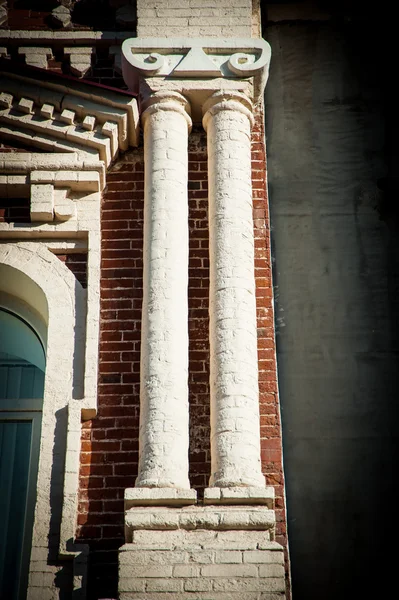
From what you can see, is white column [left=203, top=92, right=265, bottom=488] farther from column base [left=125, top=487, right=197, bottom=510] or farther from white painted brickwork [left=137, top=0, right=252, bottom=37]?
white painted brickwork [left=137, top=0, right=252, bottom=37]

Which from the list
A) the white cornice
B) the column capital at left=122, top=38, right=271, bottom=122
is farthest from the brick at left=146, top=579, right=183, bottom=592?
the column capital at left=122, top=38, right=271, bottom=122

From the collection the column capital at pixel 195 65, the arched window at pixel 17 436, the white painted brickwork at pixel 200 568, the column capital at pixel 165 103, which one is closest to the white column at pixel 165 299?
the column capital at pixel 165 103

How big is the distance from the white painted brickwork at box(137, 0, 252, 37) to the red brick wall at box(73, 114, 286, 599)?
2.40ft

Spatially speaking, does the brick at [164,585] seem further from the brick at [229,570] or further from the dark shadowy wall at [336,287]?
the dark shadowy wall at [336,287]

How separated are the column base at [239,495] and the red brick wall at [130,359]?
0.36 m

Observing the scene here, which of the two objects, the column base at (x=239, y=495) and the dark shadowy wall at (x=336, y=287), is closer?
the column base at (x=239, y=495)

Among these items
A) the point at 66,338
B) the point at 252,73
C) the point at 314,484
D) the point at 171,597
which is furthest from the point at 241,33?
the point at 171,597

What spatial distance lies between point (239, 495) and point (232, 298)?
1.28m

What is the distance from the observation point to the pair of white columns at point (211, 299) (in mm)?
5848

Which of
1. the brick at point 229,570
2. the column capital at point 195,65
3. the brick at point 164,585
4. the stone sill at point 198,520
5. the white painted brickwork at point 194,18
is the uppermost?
the white painted brickwork at point 194,18

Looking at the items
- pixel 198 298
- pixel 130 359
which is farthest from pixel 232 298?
pixel 130 359

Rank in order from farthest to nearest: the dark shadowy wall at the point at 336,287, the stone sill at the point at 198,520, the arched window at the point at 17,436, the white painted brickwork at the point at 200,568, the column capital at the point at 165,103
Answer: the arched window at the point at 17,436, the column capital at the point at 165,103, the dark shadowy wall at the point at 336,287, the stone sill at the point at 198,520, the white painted brickwork at the point at 200,568

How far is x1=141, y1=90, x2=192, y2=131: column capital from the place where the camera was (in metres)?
6.96

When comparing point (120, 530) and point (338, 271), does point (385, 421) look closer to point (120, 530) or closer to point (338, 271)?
point (338, 271)
